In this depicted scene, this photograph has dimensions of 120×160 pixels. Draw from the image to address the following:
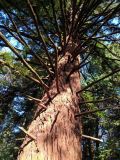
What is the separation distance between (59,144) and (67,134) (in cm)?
22

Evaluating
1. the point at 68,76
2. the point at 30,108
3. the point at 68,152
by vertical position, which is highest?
the point at 30,108

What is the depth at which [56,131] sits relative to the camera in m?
3.27

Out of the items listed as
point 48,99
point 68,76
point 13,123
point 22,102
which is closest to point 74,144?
point 48,99

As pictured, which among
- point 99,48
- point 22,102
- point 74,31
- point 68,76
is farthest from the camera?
point 22,102

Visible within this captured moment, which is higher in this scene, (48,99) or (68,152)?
(48,99)

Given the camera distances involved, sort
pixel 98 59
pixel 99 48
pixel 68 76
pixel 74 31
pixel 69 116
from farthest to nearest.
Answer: pixel 98 59 < pixel 99 48 < pixel 74 31 < pixel 68 76 < pixel 69 116

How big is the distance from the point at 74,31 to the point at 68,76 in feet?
6.74

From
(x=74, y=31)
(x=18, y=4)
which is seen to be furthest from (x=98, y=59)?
(x=18, y=4)

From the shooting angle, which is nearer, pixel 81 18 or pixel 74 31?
pixel 81 18

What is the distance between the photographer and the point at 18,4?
538 cm

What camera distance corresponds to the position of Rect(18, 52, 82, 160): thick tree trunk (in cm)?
297

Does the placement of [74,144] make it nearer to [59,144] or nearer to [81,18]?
[59,144]

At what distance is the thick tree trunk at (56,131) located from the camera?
2969 millimetres

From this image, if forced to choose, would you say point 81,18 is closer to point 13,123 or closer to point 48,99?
point 48,99
